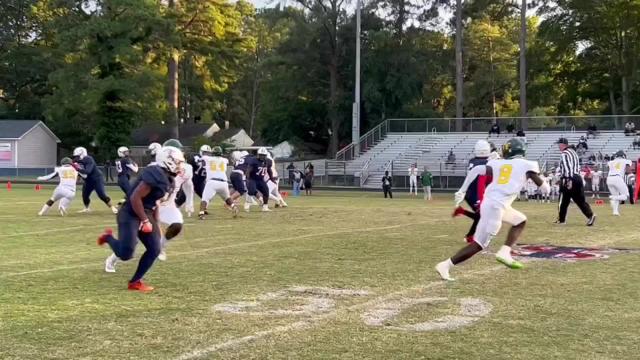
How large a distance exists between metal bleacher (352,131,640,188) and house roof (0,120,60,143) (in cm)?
3094

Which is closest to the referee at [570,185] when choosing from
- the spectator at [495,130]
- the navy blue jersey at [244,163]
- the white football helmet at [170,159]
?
the navy blue jersey at [244,163]

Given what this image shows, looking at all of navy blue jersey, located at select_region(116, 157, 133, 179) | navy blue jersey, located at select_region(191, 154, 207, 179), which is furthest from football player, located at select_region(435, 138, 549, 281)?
navy blue jersey, located at select_region(116, 157, 133, 179)

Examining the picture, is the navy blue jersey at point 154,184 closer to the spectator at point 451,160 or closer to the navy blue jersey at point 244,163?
the navy blue jersey at point 244,163

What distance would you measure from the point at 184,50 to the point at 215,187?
41.0m

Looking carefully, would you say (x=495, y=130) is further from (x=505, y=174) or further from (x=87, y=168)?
(x=505, y=174)

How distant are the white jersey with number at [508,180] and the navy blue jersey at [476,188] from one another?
3.32 m

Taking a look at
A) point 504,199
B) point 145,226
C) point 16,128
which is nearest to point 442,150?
point 504,199

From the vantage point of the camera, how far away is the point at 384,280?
360 inches

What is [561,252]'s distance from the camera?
11.8 metres

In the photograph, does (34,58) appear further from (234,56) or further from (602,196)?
(602,196)

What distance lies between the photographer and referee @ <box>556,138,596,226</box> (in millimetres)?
16906

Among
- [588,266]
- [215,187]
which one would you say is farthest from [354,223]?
[588,266]

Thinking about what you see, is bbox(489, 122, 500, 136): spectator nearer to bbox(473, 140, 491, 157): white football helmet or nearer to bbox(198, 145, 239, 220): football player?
bbox(198, 145, 239, 220): football player

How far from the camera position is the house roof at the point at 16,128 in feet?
201
